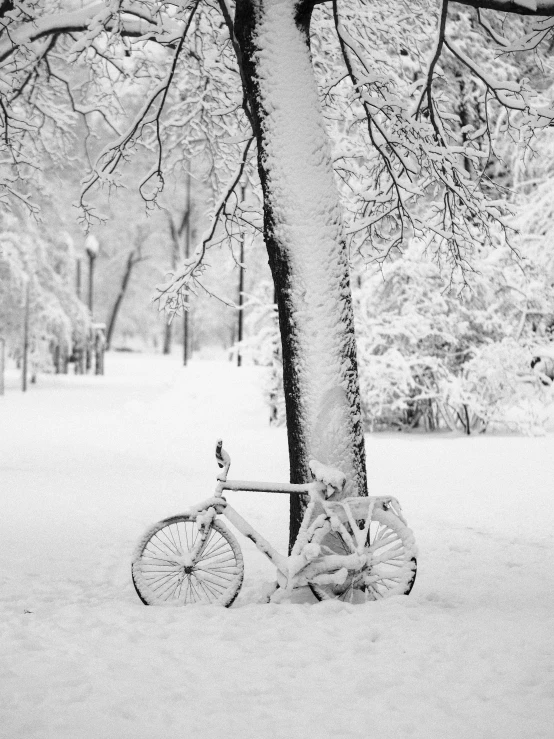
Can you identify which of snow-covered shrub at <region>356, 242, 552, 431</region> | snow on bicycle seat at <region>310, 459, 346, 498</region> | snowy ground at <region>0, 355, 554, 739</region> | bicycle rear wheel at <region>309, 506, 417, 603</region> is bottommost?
snowy ground at <region>0, 355, 554, 739</region>

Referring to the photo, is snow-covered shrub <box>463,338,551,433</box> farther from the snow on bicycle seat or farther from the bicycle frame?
the bicycle frame

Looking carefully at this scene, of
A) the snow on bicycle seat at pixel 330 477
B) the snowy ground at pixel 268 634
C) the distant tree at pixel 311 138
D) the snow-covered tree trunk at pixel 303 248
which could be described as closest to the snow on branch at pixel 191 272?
the distant tree at pixel 311 138

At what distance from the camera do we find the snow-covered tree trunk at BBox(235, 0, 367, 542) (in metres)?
5.36

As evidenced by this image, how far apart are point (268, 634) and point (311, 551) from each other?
0.66 meters

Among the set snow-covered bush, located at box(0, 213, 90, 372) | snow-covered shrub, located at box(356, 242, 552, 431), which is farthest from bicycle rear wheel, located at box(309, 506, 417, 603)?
snow-covered bush, located at box(0, 213, 90, 372)

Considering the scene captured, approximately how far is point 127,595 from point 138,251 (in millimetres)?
47782

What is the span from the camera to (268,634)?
14.3 feet

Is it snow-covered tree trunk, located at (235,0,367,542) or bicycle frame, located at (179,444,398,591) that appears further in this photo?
snow-covered tree trunk, located at (235,0,367,542)

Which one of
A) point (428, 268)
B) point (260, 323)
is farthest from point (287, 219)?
point (260, 323)

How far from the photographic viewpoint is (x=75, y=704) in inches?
135

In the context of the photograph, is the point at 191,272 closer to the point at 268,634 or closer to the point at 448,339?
the point at 268,634

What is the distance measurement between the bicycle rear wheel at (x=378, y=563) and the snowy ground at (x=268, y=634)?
0.16 metres

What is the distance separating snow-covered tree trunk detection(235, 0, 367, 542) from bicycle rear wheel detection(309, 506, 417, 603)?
0.99 feet

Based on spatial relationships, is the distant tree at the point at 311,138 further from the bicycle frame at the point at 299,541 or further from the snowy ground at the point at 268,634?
the snowy ground at the point at 268,634
